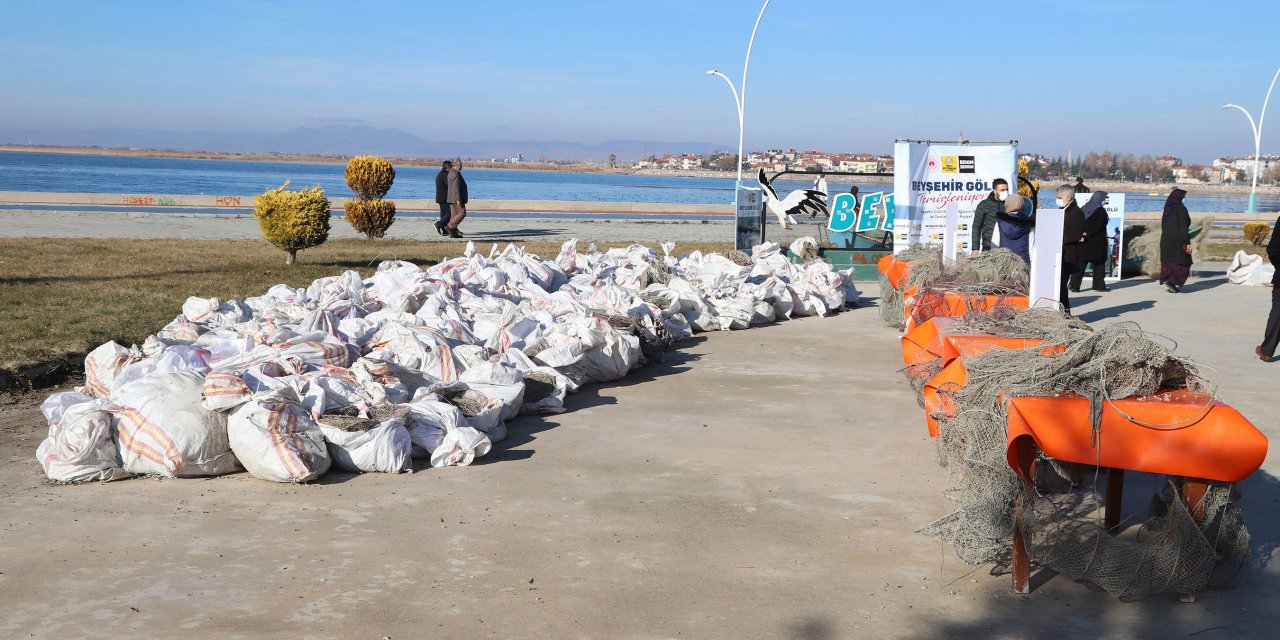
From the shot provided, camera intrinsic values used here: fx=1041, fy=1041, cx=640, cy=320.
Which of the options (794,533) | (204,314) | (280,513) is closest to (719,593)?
(794,533)

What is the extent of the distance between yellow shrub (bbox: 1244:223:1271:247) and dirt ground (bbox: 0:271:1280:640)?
19.1 m

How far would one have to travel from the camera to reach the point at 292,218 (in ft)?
47.3

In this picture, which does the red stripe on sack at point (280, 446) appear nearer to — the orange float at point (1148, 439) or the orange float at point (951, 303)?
the orange float at point (1148, 439)

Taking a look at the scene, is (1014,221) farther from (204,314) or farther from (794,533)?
(204,314)

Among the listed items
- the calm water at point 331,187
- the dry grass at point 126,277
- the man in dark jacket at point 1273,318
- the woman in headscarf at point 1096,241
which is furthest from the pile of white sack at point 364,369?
the calm water at point 331,187

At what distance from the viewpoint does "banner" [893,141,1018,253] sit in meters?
15.2

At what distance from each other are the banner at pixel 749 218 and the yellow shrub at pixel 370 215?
7593 mm

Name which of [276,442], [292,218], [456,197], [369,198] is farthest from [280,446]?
[456,197]

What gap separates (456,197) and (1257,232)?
17954mm

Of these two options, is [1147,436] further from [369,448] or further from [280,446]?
[280,446]

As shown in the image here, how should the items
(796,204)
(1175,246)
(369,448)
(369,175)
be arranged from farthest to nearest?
(369,175) < (796,204) < (1175,246) < (369,448)

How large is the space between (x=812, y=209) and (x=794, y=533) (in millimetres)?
13171

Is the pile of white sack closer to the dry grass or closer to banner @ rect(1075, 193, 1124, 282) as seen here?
the dry grass

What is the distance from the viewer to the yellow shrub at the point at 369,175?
68.2 feet
